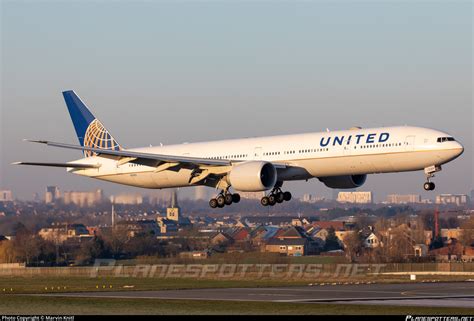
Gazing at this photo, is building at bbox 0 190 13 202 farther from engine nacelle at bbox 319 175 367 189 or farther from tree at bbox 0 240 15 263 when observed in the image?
engine nacelle at bbox 319 175 367 189

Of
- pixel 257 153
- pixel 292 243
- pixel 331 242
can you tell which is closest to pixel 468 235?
pixel 331 242

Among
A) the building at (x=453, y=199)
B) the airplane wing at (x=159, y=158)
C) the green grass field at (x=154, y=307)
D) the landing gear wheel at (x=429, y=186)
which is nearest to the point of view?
the green grass field at (x=154, y=307)

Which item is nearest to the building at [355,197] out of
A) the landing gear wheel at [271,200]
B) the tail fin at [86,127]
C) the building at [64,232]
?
the building at [64,232]

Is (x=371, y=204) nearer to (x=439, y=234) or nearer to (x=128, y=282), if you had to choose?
(x=439, y=234)

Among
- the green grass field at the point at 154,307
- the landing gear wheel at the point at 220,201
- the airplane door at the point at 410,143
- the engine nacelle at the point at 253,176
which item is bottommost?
the green grass field at the point at 154,307

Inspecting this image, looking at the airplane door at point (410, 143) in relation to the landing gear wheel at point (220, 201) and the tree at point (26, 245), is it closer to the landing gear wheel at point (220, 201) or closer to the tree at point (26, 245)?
the landing gear wheel at point (220, 201)

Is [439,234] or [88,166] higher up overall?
[88,166]

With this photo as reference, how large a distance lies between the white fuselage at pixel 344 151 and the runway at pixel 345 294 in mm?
7441

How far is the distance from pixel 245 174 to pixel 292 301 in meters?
12.4

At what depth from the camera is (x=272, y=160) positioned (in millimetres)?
65875

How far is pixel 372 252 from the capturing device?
100m

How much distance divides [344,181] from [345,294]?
1077cm

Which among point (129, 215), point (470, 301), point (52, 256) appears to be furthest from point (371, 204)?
point (470, 301)

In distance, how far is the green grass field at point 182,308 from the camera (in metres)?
47.8
